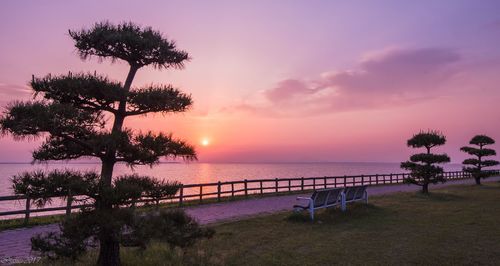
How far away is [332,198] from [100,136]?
34.0 ft

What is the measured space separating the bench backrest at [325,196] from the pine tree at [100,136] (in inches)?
281

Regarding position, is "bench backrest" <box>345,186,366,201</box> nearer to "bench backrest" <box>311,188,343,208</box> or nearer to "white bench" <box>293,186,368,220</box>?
"white bench" <box>293,186,368,220</box>

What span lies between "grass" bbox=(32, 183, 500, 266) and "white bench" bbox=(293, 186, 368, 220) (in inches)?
16.4

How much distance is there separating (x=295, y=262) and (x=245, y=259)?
3.22 feet

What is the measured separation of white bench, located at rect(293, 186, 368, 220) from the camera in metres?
13.0

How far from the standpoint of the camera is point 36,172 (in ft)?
17.9

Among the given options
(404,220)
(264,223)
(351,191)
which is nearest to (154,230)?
(264,223)

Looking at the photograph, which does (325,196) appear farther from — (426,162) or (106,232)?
(426,162)

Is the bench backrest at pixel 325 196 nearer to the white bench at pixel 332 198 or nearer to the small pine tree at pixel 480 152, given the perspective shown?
the white bench at pixel 332 198

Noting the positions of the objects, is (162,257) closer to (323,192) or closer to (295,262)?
(295,262)

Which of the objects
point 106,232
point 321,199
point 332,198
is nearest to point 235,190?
point 332,198

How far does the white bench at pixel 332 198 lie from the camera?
1301 cm

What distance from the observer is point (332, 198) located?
567 inches

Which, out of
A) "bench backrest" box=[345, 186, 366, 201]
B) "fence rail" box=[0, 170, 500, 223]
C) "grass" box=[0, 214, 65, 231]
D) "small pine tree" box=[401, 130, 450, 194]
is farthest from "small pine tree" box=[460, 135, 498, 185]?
"grass" box=[0, 214, 65, 231]
